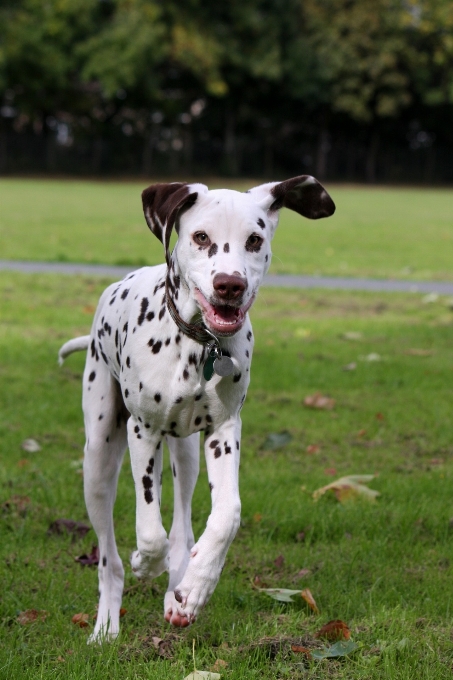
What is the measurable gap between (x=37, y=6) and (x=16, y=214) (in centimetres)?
3015

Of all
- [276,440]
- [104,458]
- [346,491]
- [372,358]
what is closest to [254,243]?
[104,458]

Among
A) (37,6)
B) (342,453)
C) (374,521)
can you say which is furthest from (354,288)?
(37,6)

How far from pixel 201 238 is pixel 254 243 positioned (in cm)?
19

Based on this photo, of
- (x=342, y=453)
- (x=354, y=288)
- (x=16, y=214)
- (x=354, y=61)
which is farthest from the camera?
(x=354, y=61)

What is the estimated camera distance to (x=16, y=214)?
2295 centimetres

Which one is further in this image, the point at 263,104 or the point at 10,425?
the point at 263,104

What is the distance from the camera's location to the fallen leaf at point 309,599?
155 inches

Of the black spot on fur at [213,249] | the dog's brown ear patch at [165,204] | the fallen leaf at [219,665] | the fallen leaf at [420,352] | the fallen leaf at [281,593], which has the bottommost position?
the fallen leaf at [420,352]

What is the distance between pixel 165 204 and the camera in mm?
3461

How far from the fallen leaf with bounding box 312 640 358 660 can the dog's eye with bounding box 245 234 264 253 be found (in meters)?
1.53

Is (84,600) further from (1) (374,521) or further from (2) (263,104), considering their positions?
(2) (263,104)

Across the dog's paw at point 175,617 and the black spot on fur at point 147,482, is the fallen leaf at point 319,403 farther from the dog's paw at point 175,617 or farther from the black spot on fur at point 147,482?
the dog's paw at point 175,617

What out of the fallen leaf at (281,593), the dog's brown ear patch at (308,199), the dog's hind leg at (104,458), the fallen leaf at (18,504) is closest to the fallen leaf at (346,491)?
the fallen leaf at (281,593)

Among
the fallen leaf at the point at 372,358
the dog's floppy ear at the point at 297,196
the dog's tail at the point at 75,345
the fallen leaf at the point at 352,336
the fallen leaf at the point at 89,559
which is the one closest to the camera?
the dog's floppy ear at the point at 297,196
